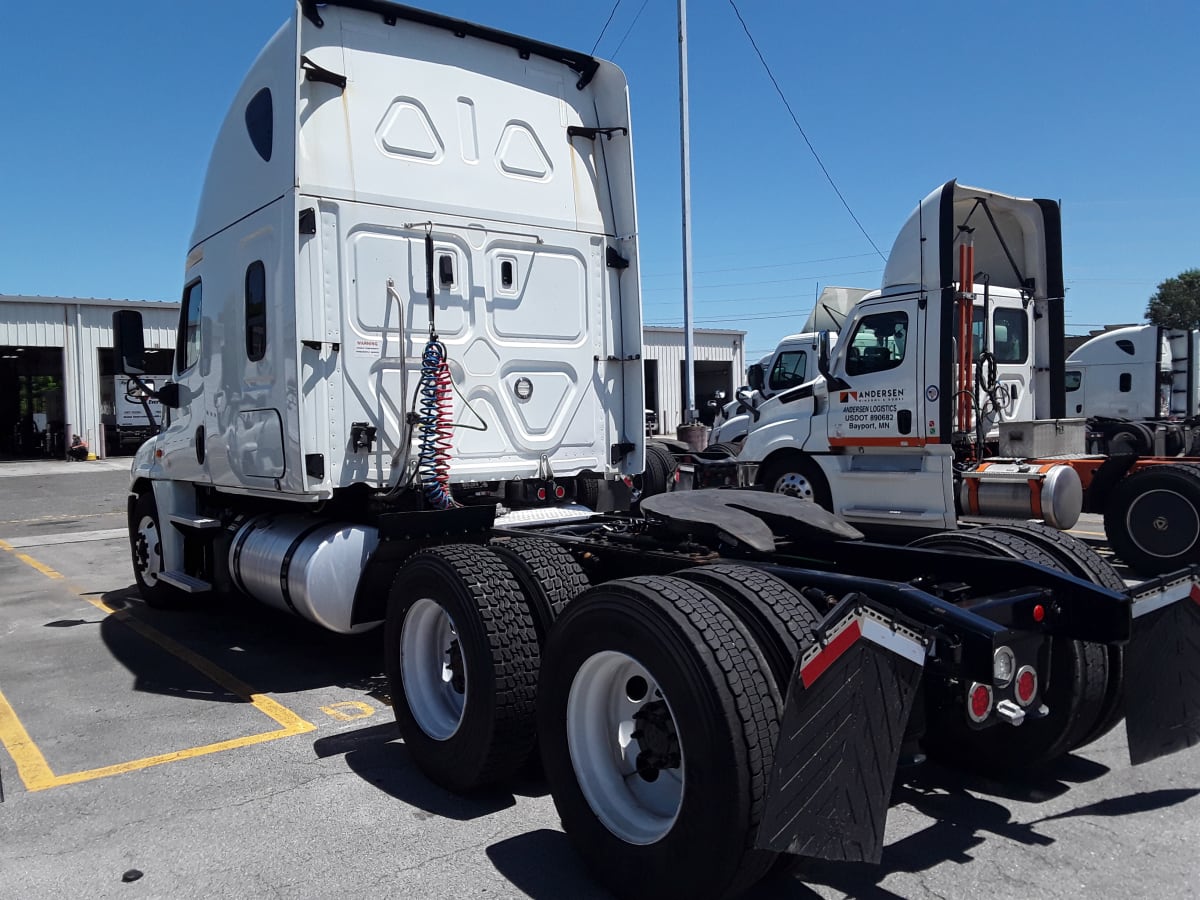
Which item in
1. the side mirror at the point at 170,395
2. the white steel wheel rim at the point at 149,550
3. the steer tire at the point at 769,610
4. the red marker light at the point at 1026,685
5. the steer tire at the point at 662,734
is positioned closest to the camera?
the steer tire at the point at 662,734

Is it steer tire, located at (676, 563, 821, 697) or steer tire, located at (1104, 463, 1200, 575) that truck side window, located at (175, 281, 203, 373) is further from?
steer tire, located at (1104, 463, 1200, 575)

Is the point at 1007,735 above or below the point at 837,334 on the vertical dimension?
below

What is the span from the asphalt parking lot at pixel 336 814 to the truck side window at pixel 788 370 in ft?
30.1

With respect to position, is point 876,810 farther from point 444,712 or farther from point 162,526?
point 162,526

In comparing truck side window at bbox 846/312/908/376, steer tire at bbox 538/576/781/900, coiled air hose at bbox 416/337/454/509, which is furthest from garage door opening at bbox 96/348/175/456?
steer tire at bbox 538/576/781/900

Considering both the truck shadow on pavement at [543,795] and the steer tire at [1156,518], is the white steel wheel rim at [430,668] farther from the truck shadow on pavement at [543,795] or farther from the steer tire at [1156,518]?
the steer tire at [1156,518]

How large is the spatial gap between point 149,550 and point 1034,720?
7041 millimetres

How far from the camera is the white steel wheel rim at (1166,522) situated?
9.00 metres

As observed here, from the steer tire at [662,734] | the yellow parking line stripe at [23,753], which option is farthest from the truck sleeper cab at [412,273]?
the steer tire at [662,734]

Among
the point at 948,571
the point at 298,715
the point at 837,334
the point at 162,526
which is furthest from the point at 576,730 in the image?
the point at 837,334

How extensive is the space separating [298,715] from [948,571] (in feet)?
11.7

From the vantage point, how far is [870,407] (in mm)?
10203

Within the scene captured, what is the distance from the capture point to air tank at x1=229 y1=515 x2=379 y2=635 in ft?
17.9

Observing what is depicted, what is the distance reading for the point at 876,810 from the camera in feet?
8.57
